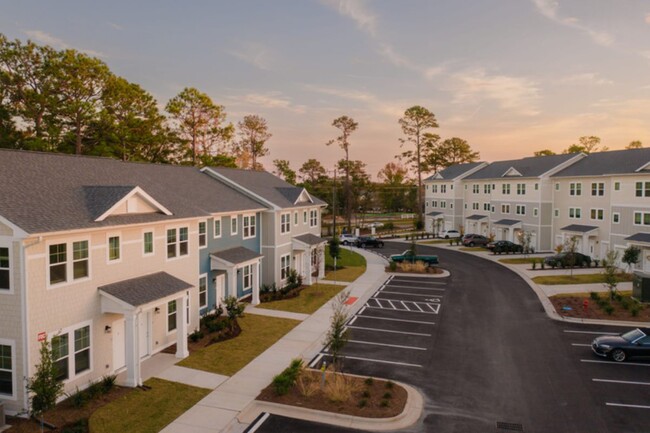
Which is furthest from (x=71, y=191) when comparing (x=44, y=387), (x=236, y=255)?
(x=236, y=255)

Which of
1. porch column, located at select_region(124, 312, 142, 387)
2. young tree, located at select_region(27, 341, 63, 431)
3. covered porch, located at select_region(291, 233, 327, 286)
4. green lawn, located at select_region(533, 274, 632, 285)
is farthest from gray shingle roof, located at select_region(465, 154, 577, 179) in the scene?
young tree, located at select_region(27, 341, 63, 431)

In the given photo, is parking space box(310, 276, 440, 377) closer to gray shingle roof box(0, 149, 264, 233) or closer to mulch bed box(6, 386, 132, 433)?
mulch bed box(6, 386, 132, 433)

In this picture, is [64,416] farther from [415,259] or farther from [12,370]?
[415,259]

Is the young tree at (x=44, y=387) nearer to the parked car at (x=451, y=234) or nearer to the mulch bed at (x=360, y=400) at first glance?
the mulch bed at (x=360, y=400)

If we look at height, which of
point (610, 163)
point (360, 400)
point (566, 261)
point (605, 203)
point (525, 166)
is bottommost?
point (360, 400)

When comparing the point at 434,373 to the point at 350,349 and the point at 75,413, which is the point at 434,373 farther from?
the point at 75,413

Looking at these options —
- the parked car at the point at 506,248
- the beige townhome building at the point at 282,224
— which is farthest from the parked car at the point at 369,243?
the beige townhome building at the point at 282,224
